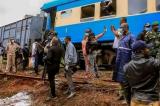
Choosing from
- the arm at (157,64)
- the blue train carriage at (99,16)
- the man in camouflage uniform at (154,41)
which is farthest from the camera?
the blue train carriage at (99,16)

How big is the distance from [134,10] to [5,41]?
15770mm

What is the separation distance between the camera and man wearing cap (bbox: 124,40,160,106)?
550 centimetres

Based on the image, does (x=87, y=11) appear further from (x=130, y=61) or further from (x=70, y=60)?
(x=130, y=61)

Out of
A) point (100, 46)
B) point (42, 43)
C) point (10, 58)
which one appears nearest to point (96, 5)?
point (100, 46)

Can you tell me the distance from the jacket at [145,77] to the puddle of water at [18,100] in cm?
704

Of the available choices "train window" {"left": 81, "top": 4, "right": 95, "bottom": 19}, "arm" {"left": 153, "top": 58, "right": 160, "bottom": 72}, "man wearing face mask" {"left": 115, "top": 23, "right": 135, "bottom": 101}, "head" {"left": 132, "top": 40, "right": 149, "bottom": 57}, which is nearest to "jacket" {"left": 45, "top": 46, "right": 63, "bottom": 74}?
"man wearing face mask" {"left": 115, "top": 23, "right": 135, "bottom": 101}

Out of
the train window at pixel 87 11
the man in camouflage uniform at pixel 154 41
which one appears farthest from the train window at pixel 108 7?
the man in camouflage uniform at pixel 154 41

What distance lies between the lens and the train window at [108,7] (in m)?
16.3

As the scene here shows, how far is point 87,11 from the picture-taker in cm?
1781

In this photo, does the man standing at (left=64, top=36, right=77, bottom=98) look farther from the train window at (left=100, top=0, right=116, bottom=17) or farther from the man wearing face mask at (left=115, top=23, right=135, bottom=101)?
the train window at (left=100, top=0, right=116, bottom=17)

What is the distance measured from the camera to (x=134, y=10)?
15148 mm

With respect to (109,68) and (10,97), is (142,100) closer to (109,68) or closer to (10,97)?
(10,97)

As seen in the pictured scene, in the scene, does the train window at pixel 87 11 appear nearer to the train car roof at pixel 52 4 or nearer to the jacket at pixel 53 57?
the train car roof at pixel 52 4

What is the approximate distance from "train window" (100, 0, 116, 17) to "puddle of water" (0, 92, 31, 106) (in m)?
5.09
